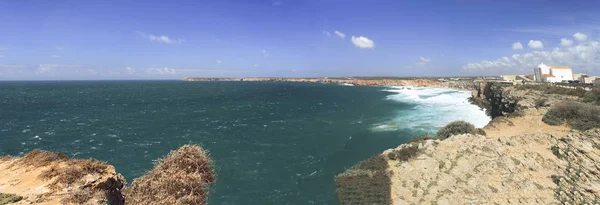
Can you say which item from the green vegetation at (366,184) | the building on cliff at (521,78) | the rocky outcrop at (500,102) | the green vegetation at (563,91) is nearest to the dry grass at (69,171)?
the green vegetation at (366,184)

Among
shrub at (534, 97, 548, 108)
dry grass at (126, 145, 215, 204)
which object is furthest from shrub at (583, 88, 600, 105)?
dry grass at (126, 145, 215, 204)

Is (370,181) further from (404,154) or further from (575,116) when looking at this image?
(575,116)

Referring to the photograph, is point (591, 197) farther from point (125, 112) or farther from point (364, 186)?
point (125, 112)

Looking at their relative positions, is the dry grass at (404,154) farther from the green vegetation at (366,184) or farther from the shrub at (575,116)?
the shrub at (575,116)

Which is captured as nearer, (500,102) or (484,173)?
(484,173)

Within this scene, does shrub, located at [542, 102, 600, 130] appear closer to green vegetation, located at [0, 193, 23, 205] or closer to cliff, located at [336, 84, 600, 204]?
cliff, located at [336, 84, 600, 204]

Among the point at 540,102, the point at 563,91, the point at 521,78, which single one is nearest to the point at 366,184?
the point at 540,102
